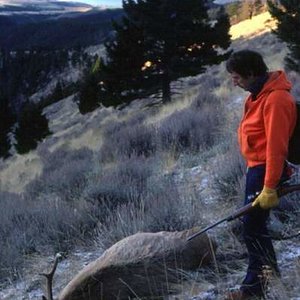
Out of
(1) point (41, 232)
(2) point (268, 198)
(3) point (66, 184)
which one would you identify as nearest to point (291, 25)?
(3) point (66, 184)

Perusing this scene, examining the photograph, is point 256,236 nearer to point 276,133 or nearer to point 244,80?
point 276,133

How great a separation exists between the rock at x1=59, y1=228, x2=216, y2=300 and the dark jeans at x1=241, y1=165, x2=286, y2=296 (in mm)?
448

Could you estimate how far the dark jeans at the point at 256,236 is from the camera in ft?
10.5

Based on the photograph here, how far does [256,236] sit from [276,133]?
71cm

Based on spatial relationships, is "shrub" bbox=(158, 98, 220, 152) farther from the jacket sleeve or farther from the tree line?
the tree line

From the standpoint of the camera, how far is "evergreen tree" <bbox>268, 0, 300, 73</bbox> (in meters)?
12.4

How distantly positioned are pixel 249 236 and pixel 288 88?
3.01 feet

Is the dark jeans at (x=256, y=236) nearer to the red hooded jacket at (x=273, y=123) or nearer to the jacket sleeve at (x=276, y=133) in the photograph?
the red hooded jacket at (x=273, y=123)

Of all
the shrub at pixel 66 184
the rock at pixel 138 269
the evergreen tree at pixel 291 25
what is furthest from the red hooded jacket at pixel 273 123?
the evergreen tree at pixel 291 25

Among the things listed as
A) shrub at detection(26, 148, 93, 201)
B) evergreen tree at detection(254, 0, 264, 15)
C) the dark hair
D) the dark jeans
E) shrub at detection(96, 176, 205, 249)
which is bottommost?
evergreen tree at detection(254, 0, 264, 15)

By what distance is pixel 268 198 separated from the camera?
2916 millimetres

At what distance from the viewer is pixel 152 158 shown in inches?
307

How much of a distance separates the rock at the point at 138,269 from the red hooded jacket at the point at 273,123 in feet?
2.99

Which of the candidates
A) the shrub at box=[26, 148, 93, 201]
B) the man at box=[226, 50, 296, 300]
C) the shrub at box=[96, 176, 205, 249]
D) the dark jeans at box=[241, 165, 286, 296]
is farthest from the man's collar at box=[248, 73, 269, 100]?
the shrub at box=[26, 148, 93, 201]
